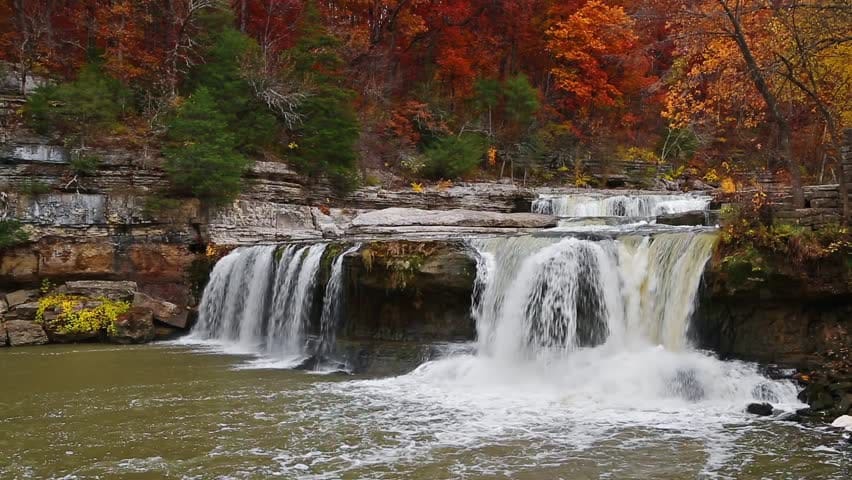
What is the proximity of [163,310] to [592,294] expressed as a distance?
412 inches

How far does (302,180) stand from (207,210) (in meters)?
3.36

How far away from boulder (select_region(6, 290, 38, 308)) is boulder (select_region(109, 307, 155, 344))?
8.48 ft

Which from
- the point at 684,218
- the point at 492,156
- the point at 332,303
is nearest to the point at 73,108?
the point at 332,303

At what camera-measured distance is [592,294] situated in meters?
10.4

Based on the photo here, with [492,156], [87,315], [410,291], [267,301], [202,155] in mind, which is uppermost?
[492,156]

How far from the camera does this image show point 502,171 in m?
26.0

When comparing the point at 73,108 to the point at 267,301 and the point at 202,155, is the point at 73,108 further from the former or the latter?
the point at 267,301

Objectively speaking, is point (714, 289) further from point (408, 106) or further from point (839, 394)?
point (408, 106)

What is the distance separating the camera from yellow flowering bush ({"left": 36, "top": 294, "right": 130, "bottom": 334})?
14836mm

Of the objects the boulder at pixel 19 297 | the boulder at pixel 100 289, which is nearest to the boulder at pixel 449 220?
the boulder at pixel 100 289

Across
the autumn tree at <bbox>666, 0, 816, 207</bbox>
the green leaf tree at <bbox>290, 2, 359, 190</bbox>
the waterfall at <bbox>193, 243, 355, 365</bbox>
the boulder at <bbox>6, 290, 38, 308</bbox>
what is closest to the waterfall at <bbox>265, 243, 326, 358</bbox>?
the waterfall at <bbox>193, 243, 355, 365</bbox>

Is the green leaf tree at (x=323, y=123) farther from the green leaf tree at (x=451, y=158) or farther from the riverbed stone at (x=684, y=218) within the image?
the riverbed stone at (x=684, y=218)

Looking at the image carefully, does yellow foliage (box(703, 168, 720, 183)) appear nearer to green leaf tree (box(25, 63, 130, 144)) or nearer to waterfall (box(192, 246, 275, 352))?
waterfall (box(192, 246, 275, 352))

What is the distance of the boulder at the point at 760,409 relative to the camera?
7840mm
